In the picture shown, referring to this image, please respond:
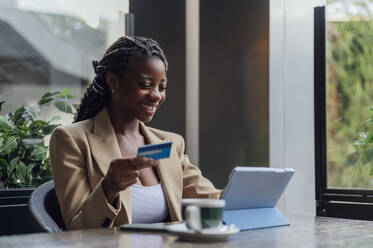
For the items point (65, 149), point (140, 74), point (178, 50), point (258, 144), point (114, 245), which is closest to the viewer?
point (114, 245)

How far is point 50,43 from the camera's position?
3518 mm

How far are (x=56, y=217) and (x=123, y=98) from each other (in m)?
0.50

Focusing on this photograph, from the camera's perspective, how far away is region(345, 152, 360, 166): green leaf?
3.29 metres

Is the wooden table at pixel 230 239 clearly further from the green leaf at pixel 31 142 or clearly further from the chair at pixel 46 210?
the green leaf at pixel 31 142

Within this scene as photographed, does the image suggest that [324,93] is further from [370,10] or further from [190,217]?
[190,217]

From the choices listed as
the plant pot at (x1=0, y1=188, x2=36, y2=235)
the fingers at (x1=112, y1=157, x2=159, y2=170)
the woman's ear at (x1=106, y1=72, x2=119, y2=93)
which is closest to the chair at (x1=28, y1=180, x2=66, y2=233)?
the fingers at (x1=112, y1=157, x2=159, y2=170)

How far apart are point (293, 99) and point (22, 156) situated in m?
1.66

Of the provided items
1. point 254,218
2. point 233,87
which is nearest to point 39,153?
point 233,87

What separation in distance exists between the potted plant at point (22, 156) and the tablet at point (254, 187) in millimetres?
1821

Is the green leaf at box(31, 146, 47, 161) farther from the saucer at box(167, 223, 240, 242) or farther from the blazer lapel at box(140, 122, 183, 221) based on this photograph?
the saucer at box(167, 223, 240, 242)

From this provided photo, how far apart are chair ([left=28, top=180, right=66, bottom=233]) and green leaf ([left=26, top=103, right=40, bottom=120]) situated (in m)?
1.39

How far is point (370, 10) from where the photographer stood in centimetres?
322

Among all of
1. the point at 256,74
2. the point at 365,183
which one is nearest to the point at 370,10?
the point at 256,74

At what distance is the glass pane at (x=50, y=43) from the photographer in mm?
3383
